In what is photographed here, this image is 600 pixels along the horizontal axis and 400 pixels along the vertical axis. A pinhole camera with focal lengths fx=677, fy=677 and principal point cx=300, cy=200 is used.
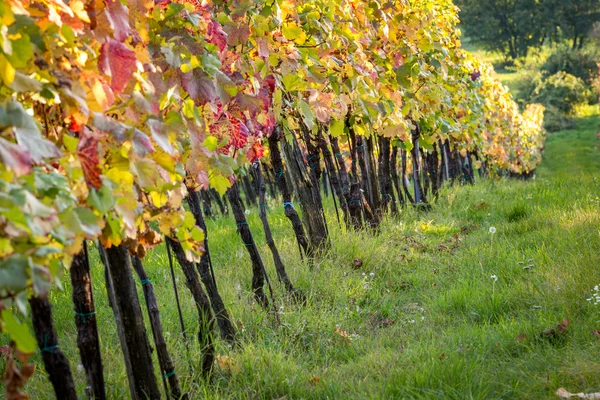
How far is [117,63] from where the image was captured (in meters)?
2.37

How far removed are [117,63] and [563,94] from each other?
55.8 meters

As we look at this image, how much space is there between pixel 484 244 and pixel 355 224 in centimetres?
166

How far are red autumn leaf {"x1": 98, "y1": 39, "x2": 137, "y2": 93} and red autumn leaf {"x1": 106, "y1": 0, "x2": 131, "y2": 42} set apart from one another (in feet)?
0.10

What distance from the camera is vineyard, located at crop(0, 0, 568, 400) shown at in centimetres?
181

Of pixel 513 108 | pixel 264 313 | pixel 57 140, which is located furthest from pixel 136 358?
pixel 513 108

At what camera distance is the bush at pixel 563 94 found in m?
53.1

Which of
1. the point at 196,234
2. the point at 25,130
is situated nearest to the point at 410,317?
the point at 196,234

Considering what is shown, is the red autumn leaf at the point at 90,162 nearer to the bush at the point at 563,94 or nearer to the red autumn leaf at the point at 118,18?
the red autumn leaf at the point at 118,18

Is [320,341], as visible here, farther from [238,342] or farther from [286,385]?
[286,385]

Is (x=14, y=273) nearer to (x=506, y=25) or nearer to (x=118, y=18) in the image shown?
(x=118, y=18)

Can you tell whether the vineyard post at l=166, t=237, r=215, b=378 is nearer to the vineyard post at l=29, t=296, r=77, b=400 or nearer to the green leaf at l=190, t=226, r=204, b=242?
the vineyard post at l=29, t=296, r=77, b=400

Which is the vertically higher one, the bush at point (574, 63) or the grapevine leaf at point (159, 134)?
the grapevine leaf at point (159, 134)

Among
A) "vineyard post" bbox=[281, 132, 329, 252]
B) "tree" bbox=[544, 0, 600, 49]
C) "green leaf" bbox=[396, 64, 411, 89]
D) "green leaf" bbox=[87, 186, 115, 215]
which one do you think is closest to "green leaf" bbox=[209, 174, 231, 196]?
"green leaf" bbox=[87, 186, 115, 215]

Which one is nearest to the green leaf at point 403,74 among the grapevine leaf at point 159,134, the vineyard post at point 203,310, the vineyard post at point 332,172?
the vineyard post at point 332,172
